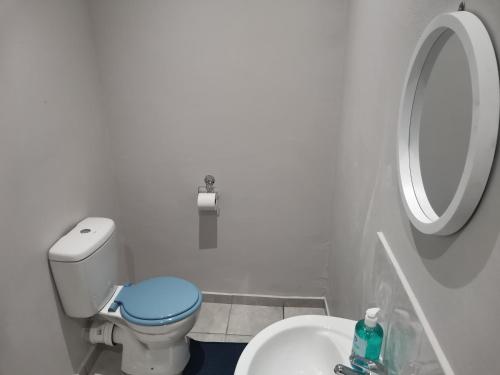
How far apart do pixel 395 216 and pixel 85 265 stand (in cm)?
131

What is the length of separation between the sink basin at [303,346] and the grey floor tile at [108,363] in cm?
123

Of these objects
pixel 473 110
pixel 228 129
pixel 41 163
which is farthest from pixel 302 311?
pixel 473 110

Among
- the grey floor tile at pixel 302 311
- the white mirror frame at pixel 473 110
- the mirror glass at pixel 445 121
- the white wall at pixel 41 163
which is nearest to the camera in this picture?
the white mirror frame at pixel 473 110

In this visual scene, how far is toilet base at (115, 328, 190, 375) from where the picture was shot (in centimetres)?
174

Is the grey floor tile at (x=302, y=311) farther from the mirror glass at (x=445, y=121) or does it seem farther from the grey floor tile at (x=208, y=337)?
the mirror glass at (x=445, y=121)

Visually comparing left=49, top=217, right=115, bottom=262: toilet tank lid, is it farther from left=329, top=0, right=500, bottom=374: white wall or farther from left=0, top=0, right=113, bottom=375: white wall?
left=329, top=0, right=500, bottom=374: white wall

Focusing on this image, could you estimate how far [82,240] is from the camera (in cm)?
156

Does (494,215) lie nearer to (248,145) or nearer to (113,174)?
(248,145)

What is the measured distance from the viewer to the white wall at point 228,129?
1733 mm

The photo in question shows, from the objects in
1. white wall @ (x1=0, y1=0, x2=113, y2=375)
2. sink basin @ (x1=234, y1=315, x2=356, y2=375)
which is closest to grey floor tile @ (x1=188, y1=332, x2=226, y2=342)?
white wall @ (x1=0, y1=0, x2=113, y2=375)

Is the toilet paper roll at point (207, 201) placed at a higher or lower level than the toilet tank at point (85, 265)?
higher

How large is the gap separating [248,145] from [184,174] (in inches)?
16.8

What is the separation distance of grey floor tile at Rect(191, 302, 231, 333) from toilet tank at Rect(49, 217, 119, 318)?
0.69m

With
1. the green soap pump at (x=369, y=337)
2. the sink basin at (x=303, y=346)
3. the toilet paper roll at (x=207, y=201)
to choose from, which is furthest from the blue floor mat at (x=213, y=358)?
the green soap pump at (x=369, y=337)
